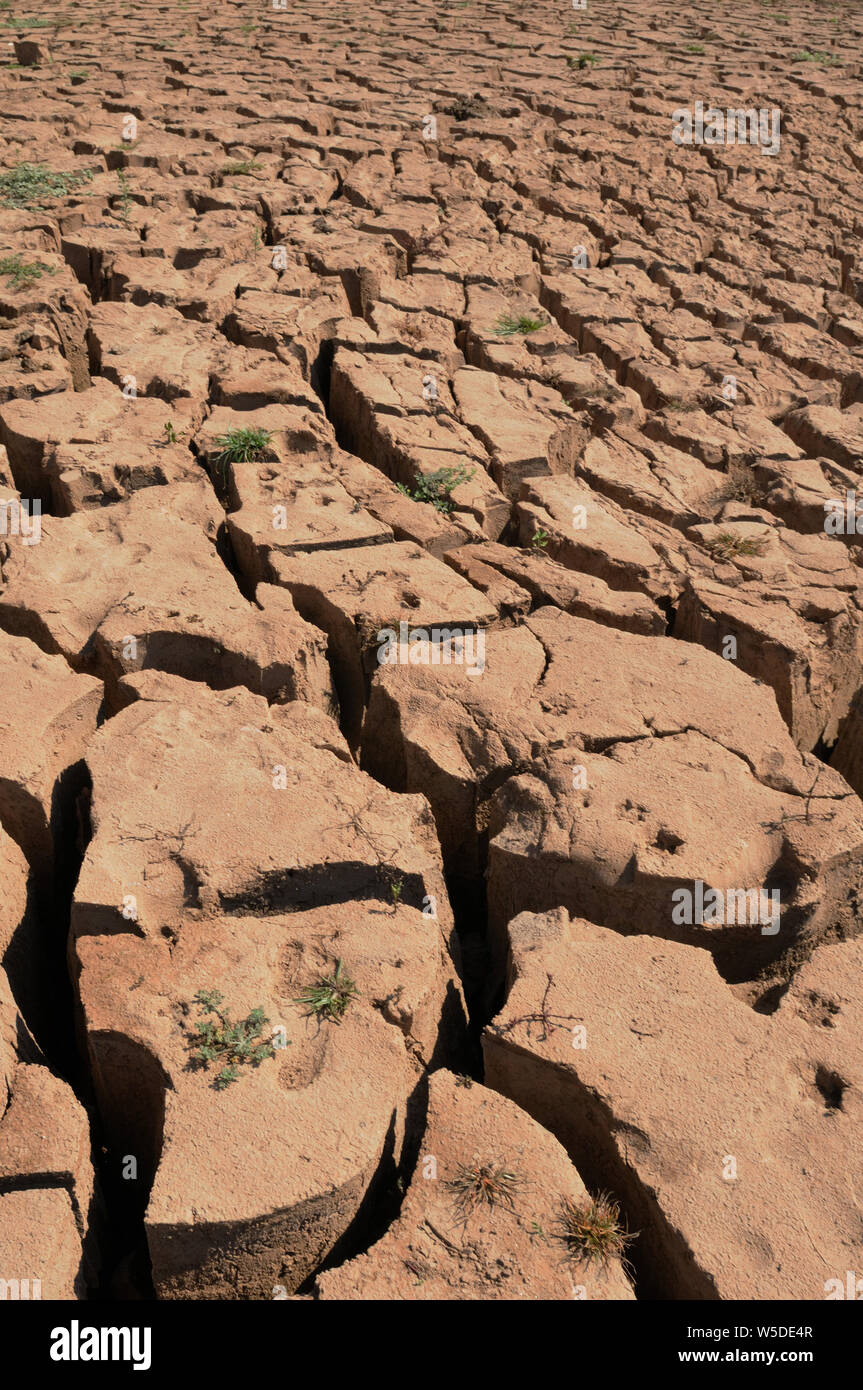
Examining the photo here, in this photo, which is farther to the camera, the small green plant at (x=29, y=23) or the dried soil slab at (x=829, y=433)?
the small green plant at (x=29, y=23)

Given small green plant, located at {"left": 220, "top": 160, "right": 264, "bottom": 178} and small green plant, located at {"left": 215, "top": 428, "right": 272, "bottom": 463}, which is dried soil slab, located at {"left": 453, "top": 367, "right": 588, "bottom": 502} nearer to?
small green plant, located at {"left": 215, "top": 428, "right": 272, "bottom": 463}

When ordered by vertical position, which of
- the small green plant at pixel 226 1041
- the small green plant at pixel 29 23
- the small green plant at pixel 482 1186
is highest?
the small green plant at pixel 29 23

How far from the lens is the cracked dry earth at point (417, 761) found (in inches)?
81.9

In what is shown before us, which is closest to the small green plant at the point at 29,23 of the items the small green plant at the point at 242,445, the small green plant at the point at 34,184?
the small green plant at the point at 34,184

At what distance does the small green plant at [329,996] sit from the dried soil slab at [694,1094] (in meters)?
0.32

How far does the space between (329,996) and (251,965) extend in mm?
197

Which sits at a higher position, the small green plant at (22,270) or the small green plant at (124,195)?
the small green plant at (124,195)

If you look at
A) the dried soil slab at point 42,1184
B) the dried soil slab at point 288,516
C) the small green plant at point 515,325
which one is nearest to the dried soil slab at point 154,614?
the dried soil slab at point 288,516

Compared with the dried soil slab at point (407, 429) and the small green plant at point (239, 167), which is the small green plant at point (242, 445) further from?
the small green plant at point (239, 167)

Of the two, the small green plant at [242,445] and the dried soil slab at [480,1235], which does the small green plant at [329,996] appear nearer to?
the dried soil slab at [480,1235]

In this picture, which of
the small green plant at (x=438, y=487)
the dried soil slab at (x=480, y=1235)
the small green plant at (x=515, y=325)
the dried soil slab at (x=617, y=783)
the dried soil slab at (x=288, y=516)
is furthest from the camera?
the small green plant at (x=515, y=325)

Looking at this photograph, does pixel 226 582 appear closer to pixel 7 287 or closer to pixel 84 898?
pixel 84 898

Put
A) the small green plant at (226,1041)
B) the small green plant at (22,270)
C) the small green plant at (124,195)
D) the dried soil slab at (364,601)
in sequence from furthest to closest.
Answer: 1. the small green plant at (124,195)
2. the small green plant at (22,270)
3. the dried soil slab at (364,601)
4. the small green plant at (226,1041)

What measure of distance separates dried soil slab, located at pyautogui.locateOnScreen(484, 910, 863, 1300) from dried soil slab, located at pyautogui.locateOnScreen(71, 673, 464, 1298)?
27 centimetres
